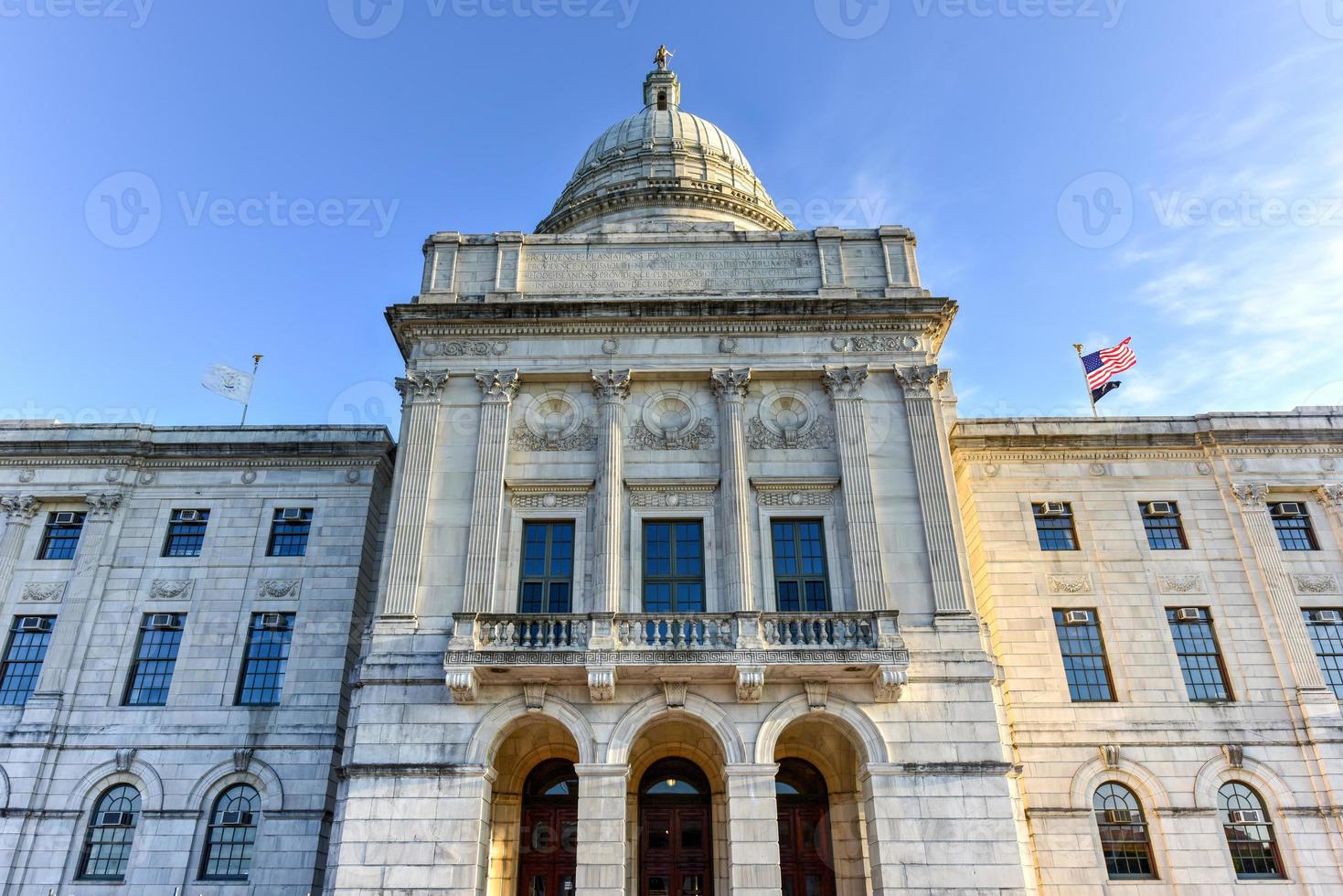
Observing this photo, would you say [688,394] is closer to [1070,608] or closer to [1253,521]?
[1070,608]

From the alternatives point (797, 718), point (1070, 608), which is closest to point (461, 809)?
point (797, 718)

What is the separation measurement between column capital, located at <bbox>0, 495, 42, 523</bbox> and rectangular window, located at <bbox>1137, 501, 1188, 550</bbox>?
35168mm

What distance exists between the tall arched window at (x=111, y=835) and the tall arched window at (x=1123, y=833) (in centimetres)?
2622

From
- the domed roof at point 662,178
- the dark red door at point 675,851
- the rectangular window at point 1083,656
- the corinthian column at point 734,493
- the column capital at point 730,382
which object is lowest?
the dark red door at point 675,851

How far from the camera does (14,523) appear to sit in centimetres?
2805

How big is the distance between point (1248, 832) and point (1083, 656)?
5757mm

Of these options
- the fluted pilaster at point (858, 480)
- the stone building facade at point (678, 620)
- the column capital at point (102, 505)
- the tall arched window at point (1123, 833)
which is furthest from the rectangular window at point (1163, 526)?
the column capital at point (102, 505)

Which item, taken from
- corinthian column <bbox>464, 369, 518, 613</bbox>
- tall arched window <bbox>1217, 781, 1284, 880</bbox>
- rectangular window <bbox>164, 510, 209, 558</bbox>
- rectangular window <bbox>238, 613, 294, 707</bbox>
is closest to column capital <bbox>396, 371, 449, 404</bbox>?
corinthian column <bbox>464, 369, 518, 613</bbox>

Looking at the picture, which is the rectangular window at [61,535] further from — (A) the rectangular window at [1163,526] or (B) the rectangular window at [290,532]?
(A) the rectangular window at [1163,526]

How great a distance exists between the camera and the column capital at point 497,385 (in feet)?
79.7

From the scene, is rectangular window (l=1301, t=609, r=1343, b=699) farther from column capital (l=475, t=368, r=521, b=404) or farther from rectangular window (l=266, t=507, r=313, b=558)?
rectangular window (l=266, t=507, r=313, b=558)

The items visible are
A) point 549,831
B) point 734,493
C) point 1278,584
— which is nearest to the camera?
point 549,831

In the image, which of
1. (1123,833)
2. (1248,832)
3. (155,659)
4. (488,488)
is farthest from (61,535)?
(1248,832)

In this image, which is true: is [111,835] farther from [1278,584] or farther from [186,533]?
[1278,584]
